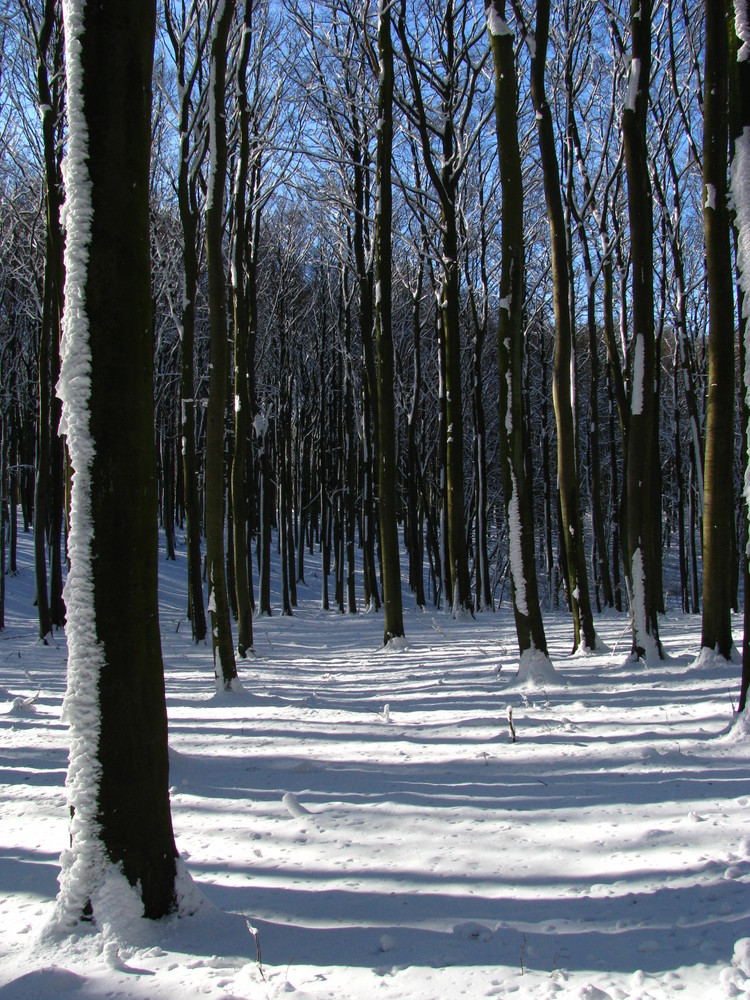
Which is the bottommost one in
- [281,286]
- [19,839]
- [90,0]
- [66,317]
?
[19,839]

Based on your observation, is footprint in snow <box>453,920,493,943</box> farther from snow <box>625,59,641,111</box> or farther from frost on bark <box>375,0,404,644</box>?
snow <box>625,59,641,111</box>

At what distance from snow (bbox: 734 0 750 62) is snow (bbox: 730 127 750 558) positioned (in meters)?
0.52

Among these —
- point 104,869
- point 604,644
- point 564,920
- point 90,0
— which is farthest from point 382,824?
point 604,644

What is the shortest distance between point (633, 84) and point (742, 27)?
315cm

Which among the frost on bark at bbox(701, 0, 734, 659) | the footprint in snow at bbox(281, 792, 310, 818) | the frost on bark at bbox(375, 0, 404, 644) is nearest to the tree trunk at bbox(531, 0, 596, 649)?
the frost on bark at bbox(701, 0, 734, 659)

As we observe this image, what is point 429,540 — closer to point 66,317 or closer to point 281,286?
point 281,286

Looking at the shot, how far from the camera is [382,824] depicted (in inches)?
150

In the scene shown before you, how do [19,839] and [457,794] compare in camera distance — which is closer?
[19,839]

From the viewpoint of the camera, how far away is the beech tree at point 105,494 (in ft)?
8.79

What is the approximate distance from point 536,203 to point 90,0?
16913 millimetres

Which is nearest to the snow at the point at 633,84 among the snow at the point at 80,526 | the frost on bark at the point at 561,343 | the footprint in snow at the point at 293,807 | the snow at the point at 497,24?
the frost on bark at the point at 561,343

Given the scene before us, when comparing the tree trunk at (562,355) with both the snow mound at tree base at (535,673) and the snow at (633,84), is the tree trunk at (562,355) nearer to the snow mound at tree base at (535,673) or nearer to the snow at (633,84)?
the snow at (633,84)

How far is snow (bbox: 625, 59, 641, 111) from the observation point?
7.79 metres

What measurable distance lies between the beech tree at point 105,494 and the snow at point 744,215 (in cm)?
383
